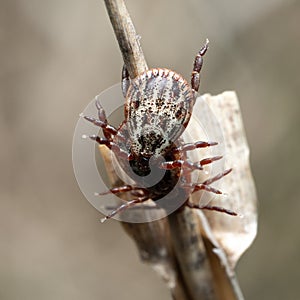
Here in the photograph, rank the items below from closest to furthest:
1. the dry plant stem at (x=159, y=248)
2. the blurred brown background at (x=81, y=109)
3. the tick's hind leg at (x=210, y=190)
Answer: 1. the tick's hind leg at (x=210, y=190)
2. the dry plant stem at (x=159, y=248)
3. the blurred brown background at (x=81, y=109)

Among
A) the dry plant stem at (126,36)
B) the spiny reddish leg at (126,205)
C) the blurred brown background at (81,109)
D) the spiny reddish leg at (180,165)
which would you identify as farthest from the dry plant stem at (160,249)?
the blurred brown background at (81,109)

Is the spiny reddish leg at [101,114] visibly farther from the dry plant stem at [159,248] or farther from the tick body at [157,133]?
the dry plant stem at [159,248]

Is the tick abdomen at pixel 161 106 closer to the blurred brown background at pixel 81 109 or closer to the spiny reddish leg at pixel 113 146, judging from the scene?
the spiny reddish leg at pixel 113 146

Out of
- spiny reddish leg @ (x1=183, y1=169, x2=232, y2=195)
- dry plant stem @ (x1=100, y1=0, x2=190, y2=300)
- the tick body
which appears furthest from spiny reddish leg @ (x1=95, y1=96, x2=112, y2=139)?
spiny reddish leg @ (x1=183, y1=169, x2=232, y2=195)

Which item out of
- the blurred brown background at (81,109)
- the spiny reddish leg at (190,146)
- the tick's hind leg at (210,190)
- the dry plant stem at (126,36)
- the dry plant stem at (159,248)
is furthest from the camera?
the blurred brown background at (81,109)

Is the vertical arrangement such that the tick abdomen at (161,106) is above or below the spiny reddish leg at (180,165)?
above

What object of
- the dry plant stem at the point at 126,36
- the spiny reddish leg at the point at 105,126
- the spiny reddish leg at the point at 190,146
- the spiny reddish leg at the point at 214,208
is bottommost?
the spiny reddish leg at the point at 214,208

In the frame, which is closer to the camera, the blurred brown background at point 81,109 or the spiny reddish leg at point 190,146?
the spiny reddish leg at point 190,146

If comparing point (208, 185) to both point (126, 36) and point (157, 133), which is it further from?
point (126, 36)
